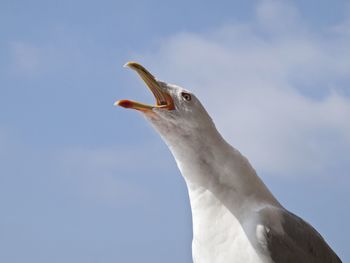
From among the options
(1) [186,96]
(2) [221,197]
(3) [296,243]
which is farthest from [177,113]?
(3) [296,243]

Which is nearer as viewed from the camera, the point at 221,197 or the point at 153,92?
the point at 221,197

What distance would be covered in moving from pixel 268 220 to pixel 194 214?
0.27 meters

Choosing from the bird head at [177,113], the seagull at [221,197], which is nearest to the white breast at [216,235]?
the seagull at [221,197]

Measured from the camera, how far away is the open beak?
7.81ft

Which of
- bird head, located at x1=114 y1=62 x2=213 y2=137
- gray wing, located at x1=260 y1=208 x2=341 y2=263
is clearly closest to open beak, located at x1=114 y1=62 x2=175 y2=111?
bird head, located at x1=114 y1=62 x2=213 y2=137

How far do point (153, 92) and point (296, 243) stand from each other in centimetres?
71

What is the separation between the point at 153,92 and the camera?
248cm

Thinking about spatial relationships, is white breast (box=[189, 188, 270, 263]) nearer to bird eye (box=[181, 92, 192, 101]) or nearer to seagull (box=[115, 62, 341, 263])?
seagull (box=[115, 62, 341, 263])

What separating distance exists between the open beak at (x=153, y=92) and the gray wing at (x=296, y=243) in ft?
1.62

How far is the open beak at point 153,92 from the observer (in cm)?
238

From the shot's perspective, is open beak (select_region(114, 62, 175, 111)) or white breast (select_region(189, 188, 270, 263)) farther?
open beak (select_region(114, 62, 175, 111))

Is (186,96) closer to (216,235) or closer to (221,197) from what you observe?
(221,197)

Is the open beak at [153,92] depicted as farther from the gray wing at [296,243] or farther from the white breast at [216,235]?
the gray wing at [296,243]

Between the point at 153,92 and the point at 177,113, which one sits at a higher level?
the point at 153,92
